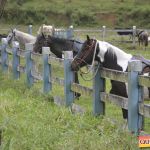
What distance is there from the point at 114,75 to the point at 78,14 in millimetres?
41700

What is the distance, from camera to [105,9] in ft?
170

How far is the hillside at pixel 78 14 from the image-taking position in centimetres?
4851

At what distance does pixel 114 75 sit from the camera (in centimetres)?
791

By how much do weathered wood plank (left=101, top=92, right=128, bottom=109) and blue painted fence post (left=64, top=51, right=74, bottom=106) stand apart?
1.52 metres

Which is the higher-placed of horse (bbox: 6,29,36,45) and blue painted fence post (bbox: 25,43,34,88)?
horse (bbox: 6,29,36,45)

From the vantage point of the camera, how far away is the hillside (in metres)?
48.5

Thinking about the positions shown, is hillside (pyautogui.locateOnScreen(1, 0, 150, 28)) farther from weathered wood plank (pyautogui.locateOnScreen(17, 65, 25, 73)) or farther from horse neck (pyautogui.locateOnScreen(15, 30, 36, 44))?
weathered wood plank (pyautogui.locateOnScreen(17, 65, 25, 73))

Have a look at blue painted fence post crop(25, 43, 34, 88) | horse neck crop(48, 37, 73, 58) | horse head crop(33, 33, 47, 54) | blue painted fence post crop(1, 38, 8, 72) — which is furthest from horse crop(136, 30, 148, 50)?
blue painted fence post crop(25, 43, 34, 88)

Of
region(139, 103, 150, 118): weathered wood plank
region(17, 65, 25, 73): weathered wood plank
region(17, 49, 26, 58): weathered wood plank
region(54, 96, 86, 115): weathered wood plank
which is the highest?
region(17, 49, 26, 58): weathered wood plank

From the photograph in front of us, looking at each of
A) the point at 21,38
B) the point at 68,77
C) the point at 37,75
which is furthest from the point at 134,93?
the point at 21,38

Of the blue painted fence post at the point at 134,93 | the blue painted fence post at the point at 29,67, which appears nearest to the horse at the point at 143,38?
the blue painted fence post at the point at 29,67

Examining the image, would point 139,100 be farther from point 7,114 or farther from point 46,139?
point 7,114

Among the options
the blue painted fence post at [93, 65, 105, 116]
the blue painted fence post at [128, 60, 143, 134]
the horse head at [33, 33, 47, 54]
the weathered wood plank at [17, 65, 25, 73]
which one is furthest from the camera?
the weathered wood plank at [17, 65, 25, 73]

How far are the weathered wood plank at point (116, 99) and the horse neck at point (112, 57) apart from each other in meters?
0.49
